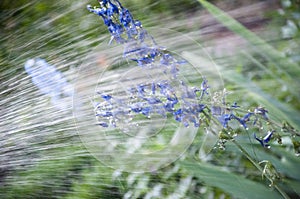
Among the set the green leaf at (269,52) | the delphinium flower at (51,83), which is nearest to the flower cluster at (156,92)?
the green leaf at (269,52)

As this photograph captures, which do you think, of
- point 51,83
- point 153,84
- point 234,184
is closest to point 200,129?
point 234,184

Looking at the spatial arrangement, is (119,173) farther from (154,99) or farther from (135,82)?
(154,99)

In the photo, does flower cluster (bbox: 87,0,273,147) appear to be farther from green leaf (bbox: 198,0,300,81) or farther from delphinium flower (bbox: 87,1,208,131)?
green leaf (bbox: 198,0,300,81)

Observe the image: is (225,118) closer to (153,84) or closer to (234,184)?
(153,84)

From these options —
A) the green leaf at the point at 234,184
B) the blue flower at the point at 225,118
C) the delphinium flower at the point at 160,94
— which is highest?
the delphinium flower at the point at 160,94

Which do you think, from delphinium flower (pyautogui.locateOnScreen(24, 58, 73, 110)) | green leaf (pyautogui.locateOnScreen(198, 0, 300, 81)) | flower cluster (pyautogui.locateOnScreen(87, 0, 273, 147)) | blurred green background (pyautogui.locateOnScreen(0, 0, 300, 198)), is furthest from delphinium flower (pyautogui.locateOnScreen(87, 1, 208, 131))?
delphinium flower (pyautogui.locateOnScreen(24, 58, 73, 110))

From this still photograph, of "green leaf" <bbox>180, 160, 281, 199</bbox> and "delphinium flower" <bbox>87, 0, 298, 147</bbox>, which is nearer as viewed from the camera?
"delphinium flower" <bbox>87, 0, 298, 147</bbox>

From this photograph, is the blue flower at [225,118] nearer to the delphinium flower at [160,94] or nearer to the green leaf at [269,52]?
the delphinium flower at [160,94]
